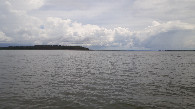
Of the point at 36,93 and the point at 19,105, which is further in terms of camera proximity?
the point at 36,93

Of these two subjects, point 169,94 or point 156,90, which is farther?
point 156,90

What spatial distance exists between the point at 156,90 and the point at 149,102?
559 cm

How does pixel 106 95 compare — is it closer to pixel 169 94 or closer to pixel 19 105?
pixel 169 94

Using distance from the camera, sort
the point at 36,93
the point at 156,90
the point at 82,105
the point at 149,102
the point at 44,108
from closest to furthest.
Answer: the point at 44,108 → the point at 82,105 → the point at 149,102 → the point at 36,93 → the point at 156,90

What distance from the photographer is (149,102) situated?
1678 centimetres

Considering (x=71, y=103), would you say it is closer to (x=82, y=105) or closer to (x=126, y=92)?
(x=82, y=105)

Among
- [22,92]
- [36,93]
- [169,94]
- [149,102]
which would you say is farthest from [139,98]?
[22,92]

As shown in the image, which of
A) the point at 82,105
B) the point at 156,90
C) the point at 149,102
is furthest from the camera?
the point at 156,90

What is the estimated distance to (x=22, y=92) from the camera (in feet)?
65.4

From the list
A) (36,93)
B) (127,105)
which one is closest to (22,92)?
(36,93)

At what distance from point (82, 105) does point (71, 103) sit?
1302mm

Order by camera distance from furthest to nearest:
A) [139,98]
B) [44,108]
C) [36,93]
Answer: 1. [36,93]
2. [139,98]
3. [44,108]

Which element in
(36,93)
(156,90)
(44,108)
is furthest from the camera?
(156,90)

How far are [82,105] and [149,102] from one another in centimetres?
705
